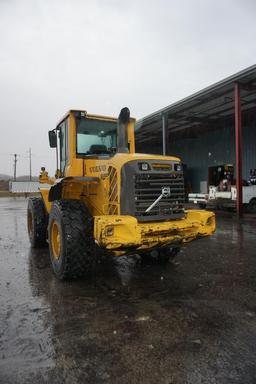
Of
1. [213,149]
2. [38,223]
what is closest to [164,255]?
[38,223]

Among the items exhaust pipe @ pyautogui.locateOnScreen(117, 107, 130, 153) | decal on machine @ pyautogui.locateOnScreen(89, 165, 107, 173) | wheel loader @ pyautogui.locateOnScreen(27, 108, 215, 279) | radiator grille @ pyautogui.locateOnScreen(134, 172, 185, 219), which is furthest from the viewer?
exhaust pipe @ pyautogui.locateOnScreen(117, 107, 130, 153)

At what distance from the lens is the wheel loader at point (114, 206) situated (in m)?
4.63

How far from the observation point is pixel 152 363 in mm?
2871

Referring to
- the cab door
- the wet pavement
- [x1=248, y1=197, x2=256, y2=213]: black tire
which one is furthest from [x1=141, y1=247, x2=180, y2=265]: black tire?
[x1=248, y1=197, x2=256, y2=213]: black tire

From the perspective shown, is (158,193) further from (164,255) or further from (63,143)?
(63,143)

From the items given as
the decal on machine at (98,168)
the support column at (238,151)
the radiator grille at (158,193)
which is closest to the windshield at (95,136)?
Result: the decal on machine at (98,168)

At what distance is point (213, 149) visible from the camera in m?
25.5

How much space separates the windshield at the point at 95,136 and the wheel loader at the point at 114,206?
17mm

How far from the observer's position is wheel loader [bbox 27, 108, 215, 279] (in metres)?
4.63

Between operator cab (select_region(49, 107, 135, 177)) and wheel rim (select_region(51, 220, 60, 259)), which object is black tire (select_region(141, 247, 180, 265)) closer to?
wheel rim (select_region(51, 220, 60, 259))

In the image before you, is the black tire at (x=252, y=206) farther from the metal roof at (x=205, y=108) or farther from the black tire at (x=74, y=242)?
the black tire at (x=74, y=242)

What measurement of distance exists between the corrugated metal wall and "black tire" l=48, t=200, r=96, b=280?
18303 millimetres

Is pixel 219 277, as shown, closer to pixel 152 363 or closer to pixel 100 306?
pixel 100 306

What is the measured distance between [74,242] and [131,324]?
1668 mm
